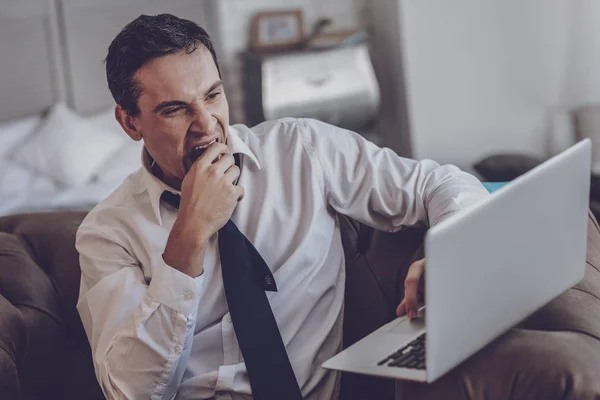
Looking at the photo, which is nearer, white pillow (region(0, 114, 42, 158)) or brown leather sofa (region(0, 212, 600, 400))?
brown leather sofa (region(0, 212, 600, 400))

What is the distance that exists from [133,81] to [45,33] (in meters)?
3.17

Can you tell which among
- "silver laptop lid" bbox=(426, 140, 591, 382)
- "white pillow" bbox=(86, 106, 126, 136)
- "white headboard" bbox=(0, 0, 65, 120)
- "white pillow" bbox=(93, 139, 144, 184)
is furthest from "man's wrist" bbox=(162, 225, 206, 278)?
"white headboard" bbox=(0, 0, 65, 120)

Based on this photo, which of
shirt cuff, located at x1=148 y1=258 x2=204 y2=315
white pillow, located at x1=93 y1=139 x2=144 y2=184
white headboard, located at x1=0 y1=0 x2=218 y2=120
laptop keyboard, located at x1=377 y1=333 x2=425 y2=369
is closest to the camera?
laptop keyboard, located at x1=377 y1=333 x2=425 y2=369

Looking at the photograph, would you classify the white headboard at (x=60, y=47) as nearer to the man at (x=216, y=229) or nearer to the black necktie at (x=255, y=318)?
the man at (x=216, y=229)

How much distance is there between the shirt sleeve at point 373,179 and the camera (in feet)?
5.29

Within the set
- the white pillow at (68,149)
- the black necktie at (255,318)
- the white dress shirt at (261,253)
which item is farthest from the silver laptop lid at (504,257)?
the white pillow at (68,149)

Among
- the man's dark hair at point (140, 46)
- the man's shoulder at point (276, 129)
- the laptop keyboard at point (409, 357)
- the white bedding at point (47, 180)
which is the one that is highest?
the man's dark hair at point (140, 46)

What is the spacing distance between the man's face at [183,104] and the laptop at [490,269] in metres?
0.54

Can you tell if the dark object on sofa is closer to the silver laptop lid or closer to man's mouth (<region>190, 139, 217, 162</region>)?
man's mouth (<region>190, 139, 217, 162</region>)

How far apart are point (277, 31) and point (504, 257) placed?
3.94 m

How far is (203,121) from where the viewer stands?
1.54 meters

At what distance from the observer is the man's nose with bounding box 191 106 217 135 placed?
60.6 inches

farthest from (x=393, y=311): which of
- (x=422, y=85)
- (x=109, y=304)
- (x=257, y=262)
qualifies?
(x=422, y=85)

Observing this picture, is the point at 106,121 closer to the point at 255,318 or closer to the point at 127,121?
the point at 127,121
